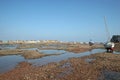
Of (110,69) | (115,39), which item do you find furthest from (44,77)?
(115,39)

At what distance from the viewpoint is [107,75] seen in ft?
72.8

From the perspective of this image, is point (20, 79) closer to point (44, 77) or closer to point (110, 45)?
point (44, 77)

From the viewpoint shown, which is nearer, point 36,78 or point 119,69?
point 36,78

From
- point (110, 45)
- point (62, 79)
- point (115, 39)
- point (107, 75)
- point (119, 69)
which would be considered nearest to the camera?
point (62, 79)

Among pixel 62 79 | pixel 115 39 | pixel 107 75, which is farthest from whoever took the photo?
pixel 115 39

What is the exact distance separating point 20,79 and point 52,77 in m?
4.22

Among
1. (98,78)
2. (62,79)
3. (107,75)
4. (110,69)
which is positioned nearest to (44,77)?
(62,79)

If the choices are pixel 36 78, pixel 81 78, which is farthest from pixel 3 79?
pixel 81 78

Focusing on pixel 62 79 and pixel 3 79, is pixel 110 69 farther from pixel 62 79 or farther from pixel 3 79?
pixel 3 79

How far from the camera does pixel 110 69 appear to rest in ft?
84.4

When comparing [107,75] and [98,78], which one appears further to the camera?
[107,75]

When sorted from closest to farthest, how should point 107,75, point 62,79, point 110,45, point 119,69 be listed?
point 62,79
point 107,75
point 119,69
point 110,45

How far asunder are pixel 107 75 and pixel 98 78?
2.18m

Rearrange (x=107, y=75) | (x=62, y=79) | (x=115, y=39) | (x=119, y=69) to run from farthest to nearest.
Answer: (x=115, y=39) → (x=119, y=69) → (x=107, y=75) → (x=62, y=79)
